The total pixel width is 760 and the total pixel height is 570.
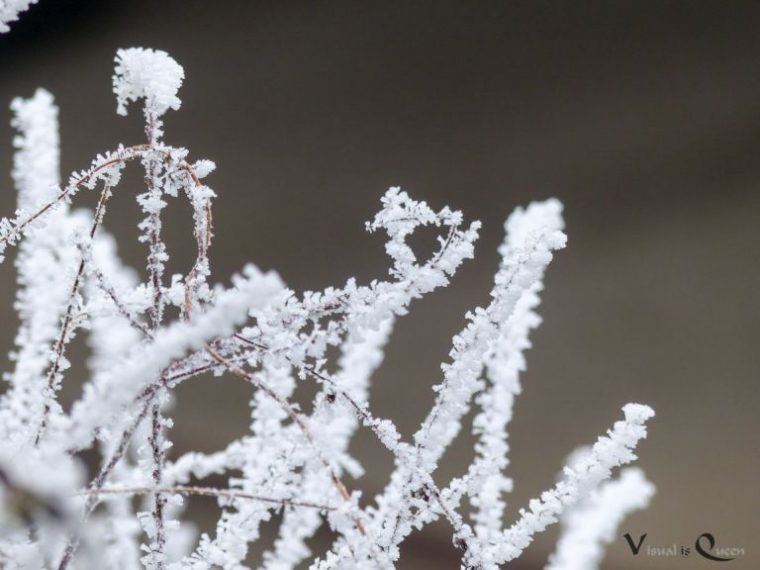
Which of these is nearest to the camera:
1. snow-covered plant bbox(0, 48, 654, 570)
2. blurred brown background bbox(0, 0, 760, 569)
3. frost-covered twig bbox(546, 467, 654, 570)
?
snow-covered plant bbox(0, 48, 654, 570)

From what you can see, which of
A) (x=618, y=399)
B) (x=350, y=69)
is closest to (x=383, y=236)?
(x=350, y=69)

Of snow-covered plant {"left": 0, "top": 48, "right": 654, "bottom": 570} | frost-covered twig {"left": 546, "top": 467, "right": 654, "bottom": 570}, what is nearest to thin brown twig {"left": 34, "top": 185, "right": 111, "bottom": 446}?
snow-covered plant {"left": 0, "top": 48, "right": 654, "bottom": 570}

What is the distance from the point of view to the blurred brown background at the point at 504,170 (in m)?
0.58

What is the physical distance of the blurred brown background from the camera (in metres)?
0.58

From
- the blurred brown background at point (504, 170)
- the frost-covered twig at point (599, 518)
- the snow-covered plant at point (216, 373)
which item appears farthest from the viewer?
the blurred brown background at point (504, 170)

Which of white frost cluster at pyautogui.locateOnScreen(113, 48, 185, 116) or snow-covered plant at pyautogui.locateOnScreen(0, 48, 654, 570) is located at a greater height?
white frost cluster at pyautogui.locateOnScreen(113, 48, 185, 116)

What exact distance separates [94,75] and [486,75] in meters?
0.34

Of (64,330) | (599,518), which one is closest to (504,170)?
(599,518)

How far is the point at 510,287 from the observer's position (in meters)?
0.18

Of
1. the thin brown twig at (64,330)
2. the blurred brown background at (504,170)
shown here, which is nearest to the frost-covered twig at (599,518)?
the thin brown twig at (64,330)

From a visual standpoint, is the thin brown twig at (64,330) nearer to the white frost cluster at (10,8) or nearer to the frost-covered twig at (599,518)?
the white frost cluster at (10,8)

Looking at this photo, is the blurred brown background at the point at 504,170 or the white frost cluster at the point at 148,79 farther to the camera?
the blurred brown background at the point at 504,170

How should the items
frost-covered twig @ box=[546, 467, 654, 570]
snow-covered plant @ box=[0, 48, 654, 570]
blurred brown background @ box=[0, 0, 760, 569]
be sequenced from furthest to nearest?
blurred brown background @ box=[0, 0, 760, 569], frost-covered twig @ box=[546, 467, 654, 570], snow-covered plant @ box=[0, 48, 654, 570]

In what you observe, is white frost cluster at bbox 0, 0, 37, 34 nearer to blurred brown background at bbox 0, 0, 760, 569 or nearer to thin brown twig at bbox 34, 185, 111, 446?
thin brown twig at bbox 34, 185, 111, 446
